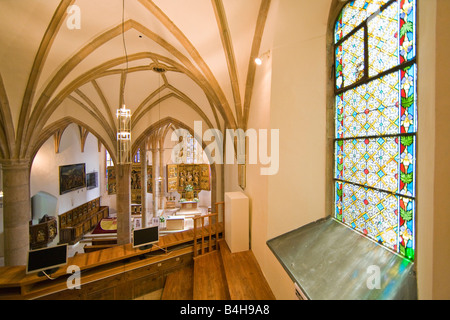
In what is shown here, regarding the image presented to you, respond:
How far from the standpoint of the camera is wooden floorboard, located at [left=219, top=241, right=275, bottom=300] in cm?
325

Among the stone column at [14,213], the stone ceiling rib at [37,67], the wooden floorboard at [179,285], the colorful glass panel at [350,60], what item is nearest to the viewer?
the colorful glass panel at [350,60]

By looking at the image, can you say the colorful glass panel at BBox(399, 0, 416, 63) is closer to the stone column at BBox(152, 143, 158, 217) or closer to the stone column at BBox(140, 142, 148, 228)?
the stone column at BBox(140, 142, 148, 228)

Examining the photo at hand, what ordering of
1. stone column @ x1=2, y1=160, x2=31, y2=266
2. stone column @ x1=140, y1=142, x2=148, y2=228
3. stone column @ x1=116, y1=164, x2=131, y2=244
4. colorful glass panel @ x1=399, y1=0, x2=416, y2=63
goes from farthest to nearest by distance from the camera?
stone column @ x1=140, y1=142, x2=148, y2=228
stone column @ x1=116, y1=164, x2=131, y2=244
stone column @ x1=2, y1=160, x2=31, y2=266
colorful glass panel @ x1=399, y1=0, x2=416, y2=63

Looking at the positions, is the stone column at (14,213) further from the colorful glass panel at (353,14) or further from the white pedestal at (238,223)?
the colorful glass panel at (353,14)

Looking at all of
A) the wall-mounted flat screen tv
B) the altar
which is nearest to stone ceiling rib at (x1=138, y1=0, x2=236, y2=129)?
the altar

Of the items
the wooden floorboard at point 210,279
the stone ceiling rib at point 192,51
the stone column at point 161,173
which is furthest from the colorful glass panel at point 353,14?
the stone column at point 161,173

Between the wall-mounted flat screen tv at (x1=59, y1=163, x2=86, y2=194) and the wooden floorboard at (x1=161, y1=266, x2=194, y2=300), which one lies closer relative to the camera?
the wooden floorboard at (x1=161, y1=266, x2=194, y2=300)

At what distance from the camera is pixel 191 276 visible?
4.77 meters

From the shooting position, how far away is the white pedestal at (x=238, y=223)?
4.59 metres

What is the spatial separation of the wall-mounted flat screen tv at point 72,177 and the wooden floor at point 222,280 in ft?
35.7

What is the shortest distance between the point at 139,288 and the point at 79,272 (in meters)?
1.31

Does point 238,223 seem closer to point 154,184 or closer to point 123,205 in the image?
point 123,205

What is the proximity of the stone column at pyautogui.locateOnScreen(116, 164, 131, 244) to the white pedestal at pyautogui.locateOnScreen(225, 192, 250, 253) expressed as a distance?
588 cm

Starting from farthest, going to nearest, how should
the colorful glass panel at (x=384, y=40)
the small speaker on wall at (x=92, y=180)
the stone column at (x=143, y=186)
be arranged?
the small speaker on wall at (x=92, y=180)
the stone column at (x=143, y=186)
the colorful glass panel at (x=384, y=40)
